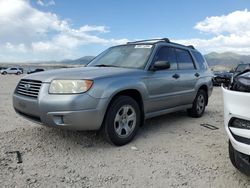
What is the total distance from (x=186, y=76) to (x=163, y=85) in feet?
3.52

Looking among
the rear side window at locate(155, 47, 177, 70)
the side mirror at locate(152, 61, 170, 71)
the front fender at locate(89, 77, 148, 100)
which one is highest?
the rear side window at locate(155, 47, 177, 70)

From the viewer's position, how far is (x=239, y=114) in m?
2.70

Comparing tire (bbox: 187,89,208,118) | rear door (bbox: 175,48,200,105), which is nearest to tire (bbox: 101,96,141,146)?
rear door (bbox: 175,48,200,105)

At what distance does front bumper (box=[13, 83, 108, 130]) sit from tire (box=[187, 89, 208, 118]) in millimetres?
3204

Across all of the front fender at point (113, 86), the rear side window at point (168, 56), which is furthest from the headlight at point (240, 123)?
the rear side window at point (168, 56)

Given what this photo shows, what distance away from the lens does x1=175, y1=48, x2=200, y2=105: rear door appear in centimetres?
570

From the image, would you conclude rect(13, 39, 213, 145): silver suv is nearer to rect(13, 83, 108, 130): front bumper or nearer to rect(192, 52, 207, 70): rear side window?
rect(13, 83, 108, 130): front bumper

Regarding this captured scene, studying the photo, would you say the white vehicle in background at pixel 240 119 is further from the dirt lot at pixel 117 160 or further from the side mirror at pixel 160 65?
the side mirror at pixel 160 65

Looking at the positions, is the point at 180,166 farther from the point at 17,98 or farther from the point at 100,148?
the point at 17,98

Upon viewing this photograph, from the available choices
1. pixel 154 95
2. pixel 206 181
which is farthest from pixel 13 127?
pixel 206 181

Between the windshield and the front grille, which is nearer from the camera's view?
the front grille

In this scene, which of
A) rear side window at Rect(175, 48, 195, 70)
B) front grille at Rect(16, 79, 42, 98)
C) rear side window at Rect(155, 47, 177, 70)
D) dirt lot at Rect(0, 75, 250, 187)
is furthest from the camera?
rear side window at Rect(175, 48, 195, 70)

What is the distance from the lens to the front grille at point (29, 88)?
3.98 m

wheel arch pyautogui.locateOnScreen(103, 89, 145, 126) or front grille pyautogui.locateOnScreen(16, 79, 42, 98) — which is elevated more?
front grille pyautogui.locateOnScreen(16, 79, 42, 98)
